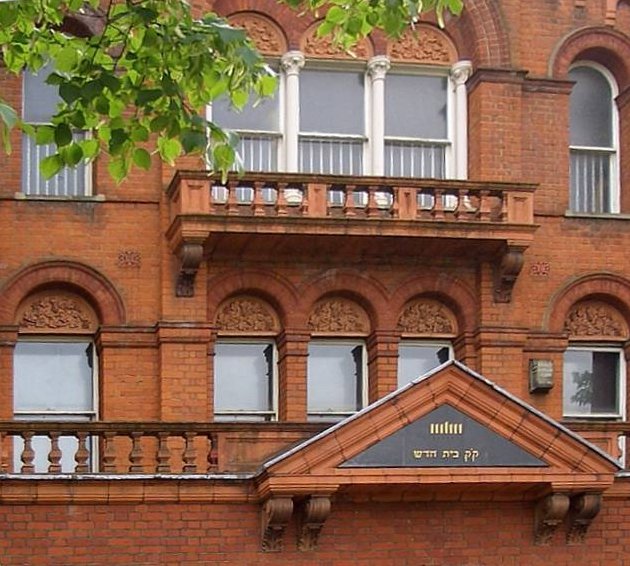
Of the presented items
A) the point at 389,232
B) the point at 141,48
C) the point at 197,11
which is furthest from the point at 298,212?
the point at 141,48

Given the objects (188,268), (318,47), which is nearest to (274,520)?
(188,268)

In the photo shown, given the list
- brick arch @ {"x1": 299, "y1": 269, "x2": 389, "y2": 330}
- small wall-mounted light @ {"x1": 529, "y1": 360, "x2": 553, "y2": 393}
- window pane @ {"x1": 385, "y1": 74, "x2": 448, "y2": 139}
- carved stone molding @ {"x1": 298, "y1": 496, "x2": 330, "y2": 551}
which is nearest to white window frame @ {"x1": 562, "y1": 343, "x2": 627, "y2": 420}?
small wall-mounted light @ {"x1": 529, "y1": 360, "x2": 553, "y2": 393}

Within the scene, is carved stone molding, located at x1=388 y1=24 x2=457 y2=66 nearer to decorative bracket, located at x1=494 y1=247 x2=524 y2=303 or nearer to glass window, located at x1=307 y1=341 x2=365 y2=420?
decorative bracket, located at x1=494 y1=247 x2=524 y2=303

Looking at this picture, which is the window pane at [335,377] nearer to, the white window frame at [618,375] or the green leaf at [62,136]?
the white window frame at [618,375]

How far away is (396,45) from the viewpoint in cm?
2689

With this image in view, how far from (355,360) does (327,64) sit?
12.8 feet

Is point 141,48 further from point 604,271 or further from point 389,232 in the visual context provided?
point 604,271

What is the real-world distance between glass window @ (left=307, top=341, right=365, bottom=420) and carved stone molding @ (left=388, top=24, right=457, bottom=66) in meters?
3.88

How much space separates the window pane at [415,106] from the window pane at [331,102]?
401 millimetres

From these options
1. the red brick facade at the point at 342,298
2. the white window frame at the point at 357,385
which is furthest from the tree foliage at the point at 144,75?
the white window frame at the point at 357,385

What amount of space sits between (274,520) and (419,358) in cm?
501

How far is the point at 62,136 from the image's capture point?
14898 mm

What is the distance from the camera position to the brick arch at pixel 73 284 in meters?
25.2

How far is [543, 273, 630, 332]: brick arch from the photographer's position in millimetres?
26562
